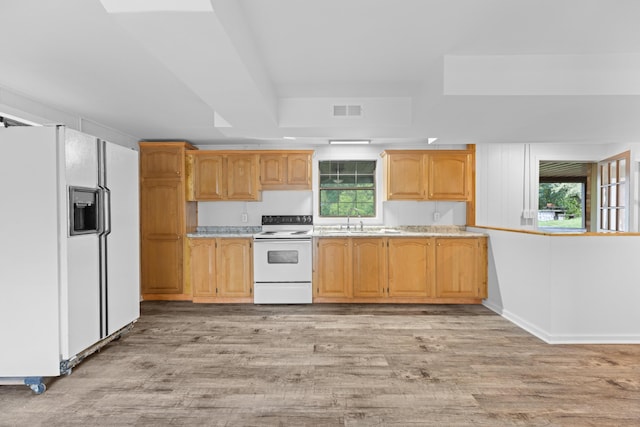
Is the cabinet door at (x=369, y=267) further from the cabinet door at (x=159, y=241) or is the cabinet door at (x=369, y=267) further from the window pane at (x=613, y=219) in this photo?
the window pane at (x=613, y=219)

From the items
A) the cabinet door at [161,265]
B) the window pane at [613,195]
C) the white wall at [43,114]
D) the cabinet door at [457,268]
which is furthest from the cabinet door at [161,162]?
the window pane at [613,195]

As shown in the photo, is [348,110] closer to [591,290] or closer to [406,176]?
[406,176]

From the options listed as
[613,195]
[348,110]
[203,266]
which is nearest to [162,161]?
[203,266]

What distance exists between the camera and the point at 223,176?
5.17 metres

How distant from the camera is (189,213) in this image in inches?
205

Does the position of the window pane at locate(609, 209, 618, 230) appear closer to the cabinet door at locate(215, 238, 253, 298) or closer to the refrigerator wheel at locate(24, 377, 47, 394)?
the cabinet door at locate(215, 238, 253, 298)

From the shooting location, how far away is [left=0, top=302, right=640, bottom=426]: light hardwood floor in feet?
7.30

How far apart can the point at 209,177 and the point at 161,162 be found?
68cm

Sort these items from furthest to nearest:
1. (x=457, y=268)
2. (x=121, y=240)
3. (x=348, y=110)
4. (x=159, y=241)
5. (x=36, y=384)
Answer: (x=159, y=241) < (x=457, y=268) < (x=348, y=110) < (x=121, y=240) < (x=36, y=384)

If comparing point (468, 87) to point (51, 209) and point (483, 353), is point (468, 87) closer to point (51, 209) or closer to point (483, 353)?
point (483, 353)

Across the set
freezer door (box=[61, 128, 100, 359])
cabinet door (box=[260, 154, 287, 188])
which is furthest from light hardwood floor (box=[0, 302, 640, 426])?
cabinet door (box=[260, 154, 287, 188])

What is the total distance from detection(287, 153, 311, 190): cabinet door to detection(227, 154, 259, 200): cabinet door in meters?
0.49

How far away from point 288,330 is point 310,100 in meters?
2.38

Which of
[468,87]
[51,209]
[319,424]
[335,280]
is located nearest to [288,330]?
[335,280]
